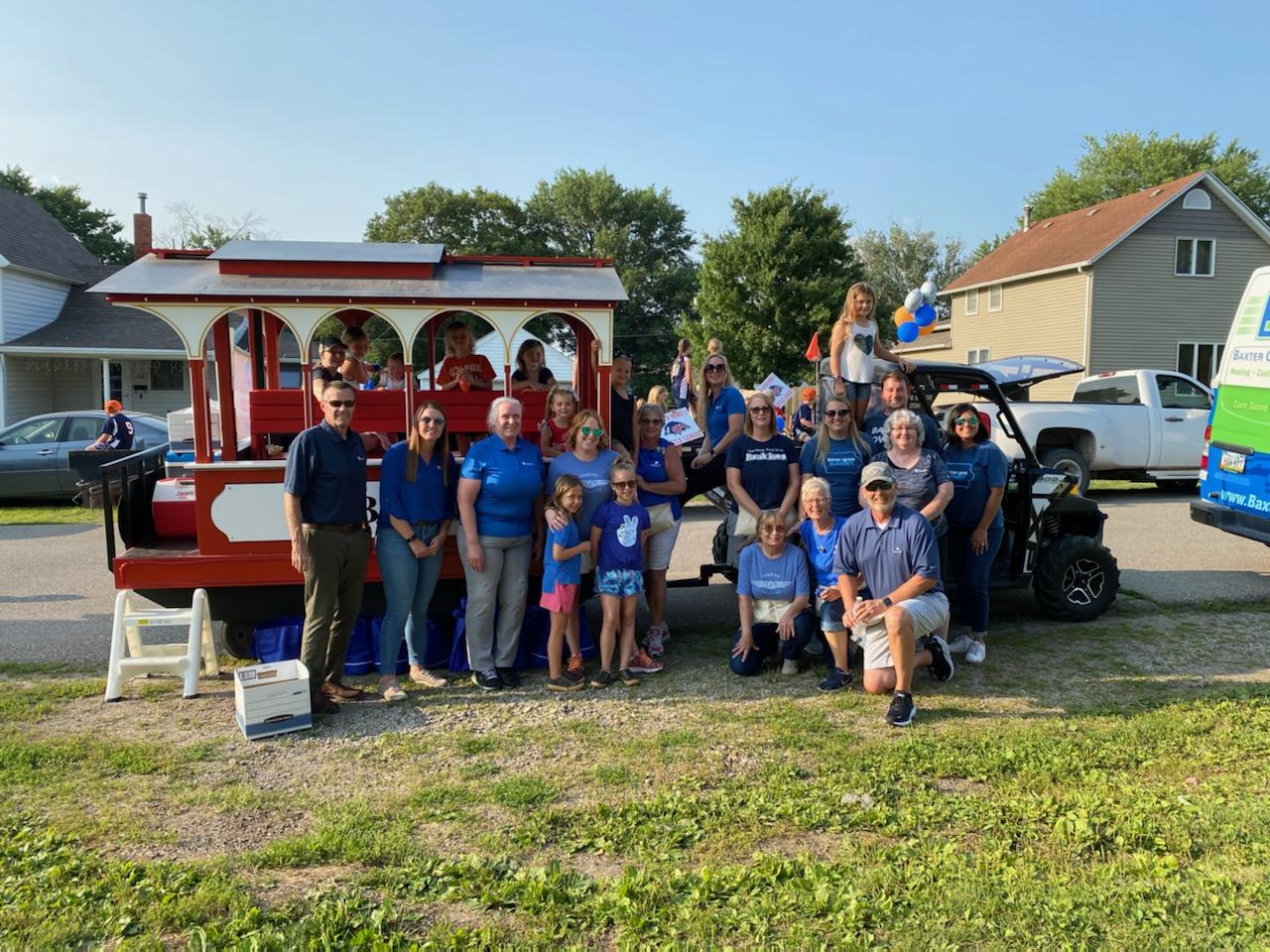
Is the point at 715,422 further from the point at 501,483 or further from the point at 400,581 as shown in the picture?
the point at 400,581

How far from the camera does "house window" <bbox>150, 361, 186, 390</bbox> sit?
23.7 meters

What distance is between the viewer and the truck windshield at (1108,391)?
526 inches

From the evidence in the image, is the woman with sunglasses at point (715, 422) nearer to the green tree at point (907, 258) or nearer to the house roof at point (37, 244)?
the house roof at point (37, 244)

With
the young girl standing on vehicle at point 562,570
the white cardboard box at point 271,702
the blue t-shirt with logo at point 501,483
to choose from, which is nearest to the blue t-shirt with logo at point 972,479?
the young girl standing on vehicle at point 562,570

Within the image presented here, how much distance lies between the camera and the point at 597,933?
284 centimetres

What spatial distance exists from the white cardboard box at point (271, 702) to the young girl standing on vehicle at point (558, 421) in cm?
200

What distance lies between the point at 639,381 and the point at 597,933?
134ft

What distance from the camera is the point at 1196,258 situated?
82.5 feet

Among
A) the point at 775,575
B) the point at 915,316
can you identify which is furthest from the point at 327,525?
the point at 915,316

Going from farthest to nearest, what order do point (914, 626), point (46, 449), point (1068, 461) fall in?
point (46, 449) < point (1068, 461) < point (914, 626)

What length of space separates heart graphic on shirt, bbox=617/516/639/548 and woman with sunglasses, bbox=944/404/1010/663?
1.99m

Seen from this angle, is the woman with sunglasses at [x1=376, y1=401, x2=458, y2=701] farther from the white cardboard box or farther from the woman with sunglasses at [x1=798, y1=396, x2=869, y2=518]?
the woman with sunglasses at [x1=798, y1=396, x2=869, y2=518]

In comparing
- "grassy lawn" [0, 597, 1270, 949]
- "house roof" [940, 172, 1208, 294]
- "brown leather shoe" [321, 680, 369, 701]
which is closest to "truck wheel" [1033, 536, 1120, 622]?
"grassy lawn" [0, 597, 1270, 949]

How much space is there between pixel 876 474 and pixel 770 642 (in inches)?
49.8
